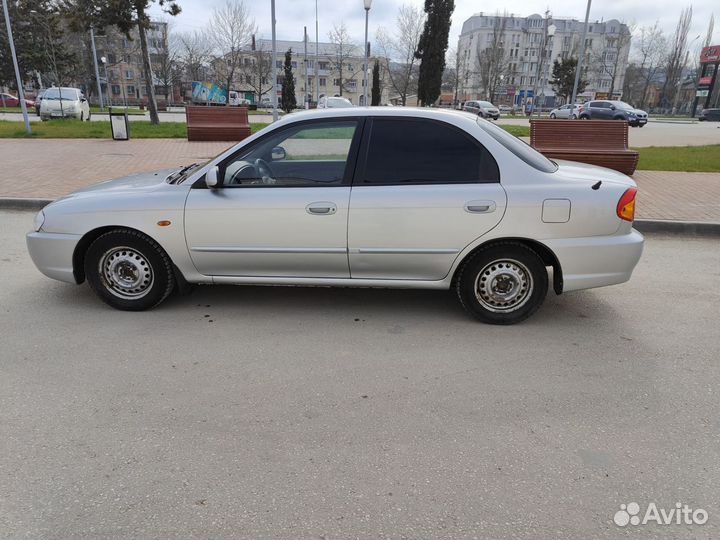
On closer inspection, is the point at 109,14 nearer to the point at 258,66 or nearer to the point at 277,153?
the point at 277,153

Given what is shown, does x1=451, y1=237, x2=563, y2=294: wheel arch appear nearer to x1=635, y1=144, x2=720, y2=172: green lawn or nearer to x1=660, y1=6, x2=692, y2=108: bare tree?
x1=635, y1=144, x2=720, y2=172: green lawn

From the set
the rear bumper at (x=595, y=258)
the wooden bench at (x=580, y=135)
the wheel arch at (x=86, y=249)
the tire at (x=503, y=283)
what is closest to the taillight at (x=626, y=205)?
the rear bumper at (x=595, y=258)

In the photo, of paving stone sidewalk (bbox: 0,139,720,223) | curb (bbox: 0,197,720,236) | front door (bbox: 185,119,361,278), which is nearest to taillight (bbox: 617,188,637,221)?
front door (bbox: 185,119,361,278)

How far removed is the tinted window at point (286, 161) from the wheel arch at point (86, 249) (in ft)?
2.77

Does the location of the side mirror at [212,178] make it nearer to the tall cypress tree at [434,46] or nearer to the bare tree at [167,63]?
the tall cypress tree at [434,46]

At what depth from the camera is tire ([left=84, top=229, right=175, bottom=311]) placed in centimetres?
413

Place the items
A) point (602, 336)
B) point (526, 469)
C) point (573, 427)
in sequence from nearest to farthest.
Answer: point (526, 469) < point (573, 427) < point (602, 336)

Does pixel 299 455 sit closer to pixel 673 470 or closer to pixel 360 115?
pixel 673 470

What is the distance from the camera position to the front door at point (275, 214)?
390cm

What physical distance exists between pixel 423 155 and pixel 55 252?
3.10 meters

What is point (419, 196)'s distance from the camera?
382 centimetres

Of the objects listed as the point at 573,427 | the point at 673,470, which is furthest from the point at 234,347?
the point at 673,470

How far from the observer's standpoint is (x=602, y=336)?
3912 mm

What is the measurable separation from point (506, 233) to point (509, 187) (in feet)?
1.12
